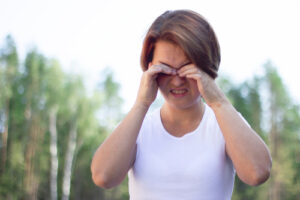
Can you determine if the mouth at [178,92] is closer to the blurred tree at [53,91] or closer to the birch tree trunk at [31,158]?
the blurred tree at [53,91]

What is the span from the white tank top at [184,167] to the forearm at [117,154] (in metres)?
0.09

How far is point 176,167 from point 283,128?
22.3 meters

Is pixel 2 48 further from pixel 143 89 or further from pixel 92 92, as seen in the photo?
pixel 143 89

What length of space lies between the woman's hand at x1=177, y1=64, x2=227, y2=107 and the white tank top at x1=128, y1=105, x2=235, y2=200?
0.13m

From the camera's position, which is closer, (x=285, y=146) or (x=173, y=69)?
(x=173, y=69)

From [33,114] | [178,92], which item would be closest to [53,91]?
[33,114]

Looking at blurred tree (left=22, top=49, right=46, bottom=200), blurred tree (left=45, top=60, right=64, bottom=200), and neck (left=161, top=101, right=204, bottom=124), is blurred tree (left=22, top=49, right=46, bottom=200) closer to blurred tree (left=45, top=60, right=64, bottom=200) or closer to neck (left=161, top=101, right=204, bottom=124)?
blurred tree (left=45, top=60, right=64, bottom=200)

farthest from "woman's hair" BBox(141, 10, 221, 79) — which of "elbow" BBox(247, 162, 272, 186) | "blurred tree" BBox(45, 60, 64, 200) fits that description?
"blurred tree" BBox(45, 60, 64, 200)

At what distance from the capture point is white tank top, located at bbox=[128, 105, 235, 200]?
5.43 ft

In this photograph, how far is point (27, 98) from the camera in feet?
79.8

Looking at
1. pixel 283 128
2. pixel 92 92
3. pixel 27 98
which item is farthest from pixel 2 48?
pixel 283 128

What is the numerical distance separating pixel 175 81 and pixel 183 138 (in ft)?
0.92

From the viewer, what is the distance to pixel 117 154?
5.51 ft

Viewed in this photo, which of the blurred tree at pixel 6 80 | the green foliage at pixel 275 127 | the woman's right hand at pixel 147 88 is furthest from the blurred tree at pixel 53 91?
the woman's right hand at pixel 147 88
